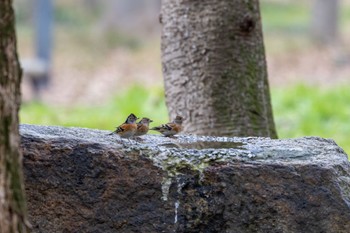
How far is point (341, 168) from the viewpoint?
4371 mm

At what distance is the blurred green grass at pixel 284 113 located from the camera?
10438 millimetres

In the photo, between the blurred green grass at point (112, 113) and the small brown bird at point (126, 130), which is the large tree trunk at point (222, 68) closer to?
the small brown bird at point (126, 130)

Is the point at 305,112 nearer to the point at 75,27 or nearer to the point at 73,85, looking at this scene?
the point at 73,85

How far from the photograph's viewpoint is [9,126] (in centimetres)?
324

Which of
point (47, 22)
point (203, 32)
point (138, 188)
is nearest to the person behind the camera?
point (138, 188)

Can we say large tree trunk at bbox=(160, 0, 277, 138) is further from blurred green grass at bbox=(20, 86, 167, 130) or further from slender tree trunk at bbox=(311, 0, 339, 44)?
slender tree trunk at bbox=(311, 0, 339, 44)

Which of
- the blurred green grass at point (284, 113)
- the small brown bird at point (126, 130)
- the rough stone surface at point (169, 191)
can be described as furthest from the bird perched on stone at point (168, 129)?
the blurred green grass at point (284, 113)

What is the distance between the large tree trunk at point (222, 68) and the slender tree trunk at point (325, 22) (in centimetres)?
1731

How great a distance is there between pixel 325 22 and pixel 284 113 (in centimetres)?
1260

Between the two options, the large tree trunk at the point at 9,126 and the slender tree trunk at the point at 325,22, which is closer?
the large tree trunk at the point at 9,126

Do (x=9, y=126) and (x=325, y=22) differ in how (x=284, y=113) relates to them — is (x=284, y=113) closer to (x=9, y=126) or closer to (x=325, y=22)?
(x=9, y=126)

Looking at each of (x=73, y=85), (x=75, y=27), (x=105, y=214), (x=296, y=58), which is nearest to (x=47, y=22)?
(x=73, y=85)

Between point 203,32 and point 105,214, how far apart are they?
2.59m

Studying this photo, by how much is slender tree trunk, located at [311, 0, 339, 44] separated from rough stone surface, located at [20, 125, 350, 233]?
19590 mm
